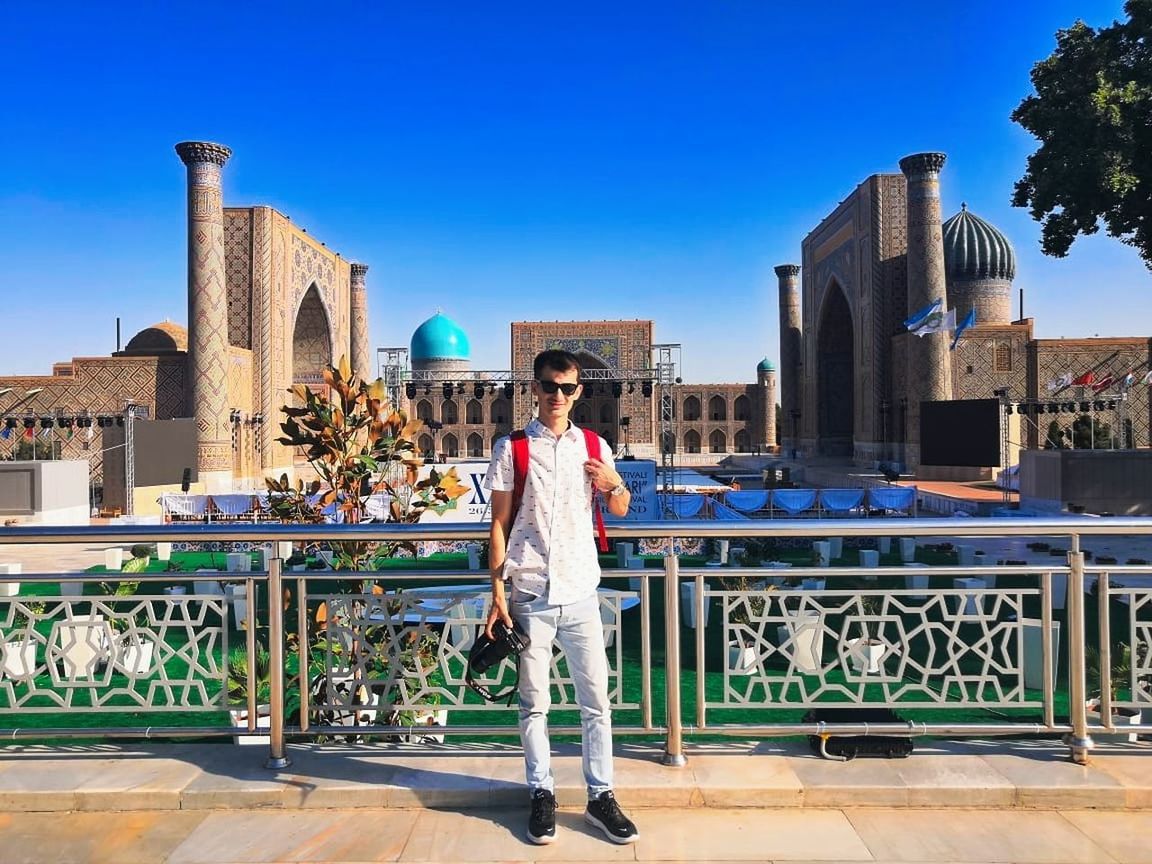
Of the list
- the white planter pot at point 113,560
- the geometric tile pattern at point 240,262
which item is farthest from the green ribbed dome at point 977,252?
the white planter pot at point 113,560

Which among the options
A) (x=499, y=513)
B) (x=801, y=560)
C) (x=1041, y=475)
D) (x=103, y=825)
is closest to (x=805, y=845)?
(x=499, y=513)

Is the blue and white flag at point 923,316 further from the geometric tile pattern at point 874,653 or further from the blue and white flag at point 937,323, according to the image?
the geometric tile pattern at point 874,653

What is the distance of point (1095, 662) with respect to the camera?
4.11 meters

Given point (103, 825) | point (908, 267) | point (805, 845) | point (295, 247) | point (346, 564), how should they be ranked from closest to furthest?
point (805, 845) < point (103, 825) < point (346, 564) < point (908, 267) < point (295, 247)

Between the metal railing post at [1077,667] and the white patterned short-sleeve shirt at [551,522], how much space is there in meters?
1.46

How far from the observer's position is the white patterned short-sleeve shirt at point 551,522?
216cm

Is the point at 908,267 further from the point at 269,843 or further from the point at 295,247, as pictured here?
the point at 269,843

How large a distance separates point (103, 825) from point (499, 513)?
53.1 inches

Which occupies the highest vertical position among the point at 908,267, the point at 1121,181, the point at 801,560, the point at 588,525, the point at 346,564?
the point at 908,267

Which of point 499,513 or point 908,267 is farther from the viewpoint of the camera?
point 908,267

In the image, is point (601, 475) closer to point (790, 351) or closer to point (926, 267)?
point (926, 267)

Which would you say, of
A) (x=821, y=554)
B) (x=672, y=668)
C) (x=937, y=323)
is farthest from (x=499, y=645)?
(x=937, y=323)

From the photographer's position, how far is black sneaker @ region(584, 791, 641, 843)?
2100 mm

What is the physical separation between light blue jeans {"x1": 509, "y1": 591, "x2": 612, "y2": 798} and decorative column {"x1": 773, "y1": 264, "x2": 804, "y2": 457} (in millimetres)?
32548
